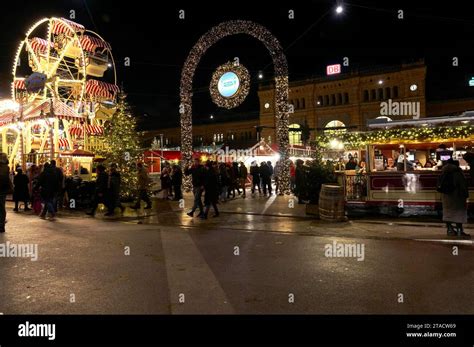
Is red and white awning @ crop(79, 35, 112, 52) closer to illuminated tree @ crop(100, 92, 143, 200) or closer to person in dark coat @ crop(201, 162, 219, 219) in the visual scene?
illuminated tree @ crop(100, 92, 143, 200)

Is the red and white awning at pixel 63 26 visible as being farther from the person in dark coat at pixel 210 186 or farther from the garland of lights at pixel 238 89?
the person in dark coat at pixel 210 186

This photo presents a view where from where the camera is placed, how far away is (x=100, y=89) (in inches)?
998

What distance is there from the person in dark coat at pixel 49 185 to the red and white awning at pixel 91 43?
490 inches

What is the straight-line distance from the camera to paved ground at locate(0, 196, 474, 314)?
5266mm

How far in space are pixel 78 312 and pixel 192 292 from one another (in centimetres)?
145

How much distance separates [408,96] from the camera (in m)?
50.2

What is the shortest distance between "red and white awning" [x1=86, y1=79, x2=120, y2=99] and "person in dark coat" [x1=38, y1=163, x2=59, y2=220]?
491 inches

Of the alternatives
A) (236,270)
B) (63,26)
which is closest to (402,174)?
(236,270)

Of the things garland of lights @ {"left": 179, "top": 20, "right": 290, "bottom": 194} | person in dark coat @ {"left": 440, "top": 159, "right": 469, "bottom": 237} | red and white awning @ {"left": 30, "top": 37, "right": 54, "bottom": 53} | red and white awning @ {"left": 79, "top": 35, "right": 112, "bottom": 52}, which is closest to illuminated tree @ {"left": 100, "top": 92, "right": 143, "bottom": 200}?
garland of lights @ {"left": 179, "top": 20, "right": 290, "bottom": 194}

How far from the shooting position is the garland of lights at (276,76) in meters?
18.9

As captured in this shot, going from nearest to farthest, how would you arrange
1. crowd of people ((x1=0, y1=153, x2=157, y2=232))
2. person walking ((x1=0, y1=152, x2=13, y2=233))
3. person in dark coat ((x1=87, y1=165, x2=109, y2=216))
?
person walking ((x1=0, y1=152, x2=13, y2=233)) → crowd of people ((x1=0, y1=153, x2=157, y2=232)) → person in dark coat ((x1=87, y1=165, x2=109, y2=216))

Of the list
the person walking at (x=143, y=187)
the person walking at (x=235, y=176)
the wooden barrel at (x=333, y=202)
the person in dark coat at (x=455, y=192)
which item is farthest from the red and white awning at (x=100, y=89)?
the person in dark coat at (x=455, y=192)
